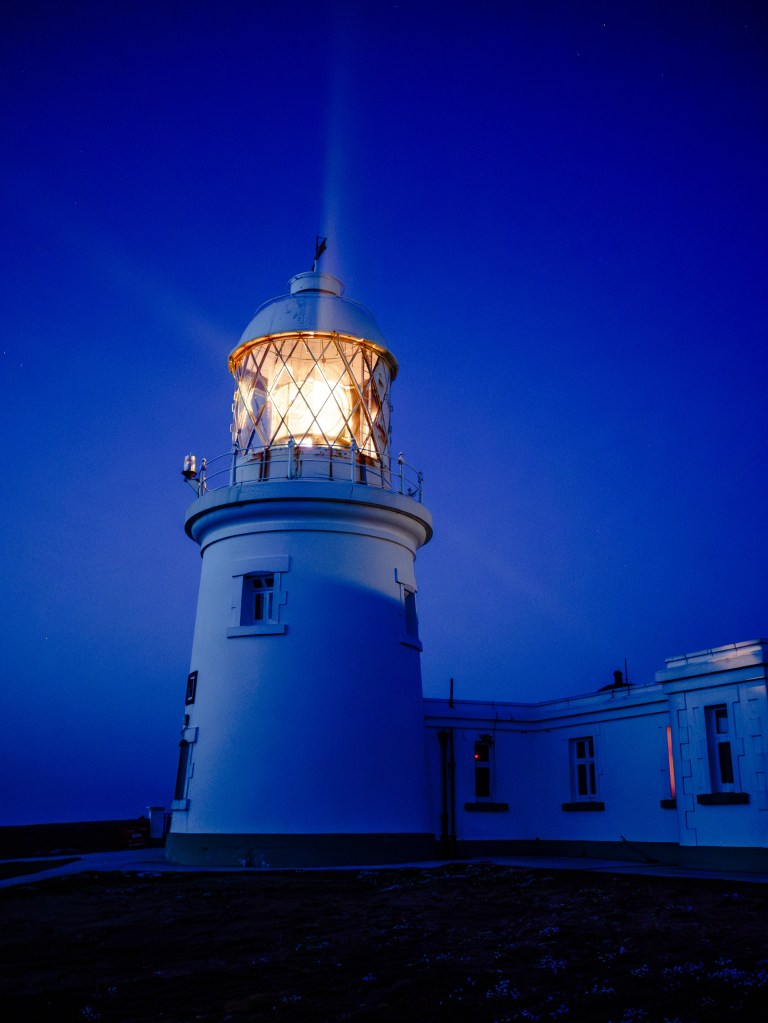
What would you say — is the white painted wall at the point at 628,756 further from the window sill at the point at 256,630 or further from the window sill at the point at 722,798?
the window sill at the point at 256,630

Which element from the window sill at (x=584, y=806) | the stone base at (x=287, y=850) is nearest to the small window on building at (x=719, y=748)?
the window sill at (x=584, y=806)

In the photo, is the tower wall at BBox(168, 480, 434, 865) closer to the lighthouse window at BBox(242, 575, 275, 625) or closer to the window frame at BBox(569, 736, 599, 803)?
the lighthouse window at BBox(242, 575, 275, 625)

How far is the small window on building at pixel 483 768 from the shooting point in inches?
753

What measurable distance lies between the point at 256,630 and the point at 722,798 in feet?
26.4

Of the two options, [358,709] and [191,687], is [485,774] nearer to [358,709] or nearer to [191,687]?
[358,709]

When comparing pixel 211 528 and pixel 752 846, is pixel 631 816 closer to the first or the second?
pixel 752 846

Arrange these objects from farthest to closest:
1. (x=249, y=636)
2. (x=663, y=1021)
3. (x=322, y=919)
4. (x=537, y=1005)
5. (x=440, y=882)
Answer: (x=249, y=636) < (x=440, y=882) < (x=322, y=919) < (x=537, y=1005) < (x=663, y=1021)

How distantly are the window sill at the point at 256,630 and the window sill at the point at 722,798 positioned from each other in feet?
24.2

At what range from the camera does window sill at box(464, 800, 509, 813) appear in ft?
61.2

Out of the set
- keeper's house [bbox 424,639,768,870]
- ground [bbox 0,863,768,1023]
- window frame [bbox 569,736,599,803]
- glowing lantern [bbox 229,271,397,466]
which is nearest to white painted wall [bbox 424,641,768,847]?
keeper's house [bbox 424,639,768,870]

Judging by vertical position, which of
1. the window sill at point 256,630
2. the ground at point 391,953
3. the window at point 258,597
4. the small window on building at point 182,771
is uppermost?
the window at point 258,597

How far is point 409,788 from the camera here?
16.7 m

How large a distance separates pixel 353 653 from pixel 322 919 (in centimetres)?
742

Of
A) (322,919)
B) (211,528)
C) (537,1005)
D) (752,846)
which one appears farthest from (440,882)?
(211,528)
